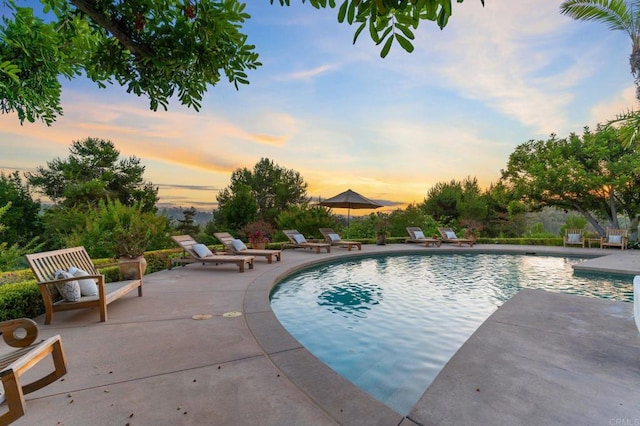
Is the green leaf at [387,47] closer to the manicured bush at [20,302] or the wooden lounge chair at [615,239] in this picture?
the manicured bush at [20,302]

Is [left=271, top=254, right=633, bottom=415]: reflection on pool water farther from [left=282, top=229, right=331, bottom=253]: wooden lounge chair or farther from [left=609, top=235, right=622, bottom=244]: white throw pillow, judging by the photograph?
[left=609, top=235, right=622, bottom=244]: white throw pillow

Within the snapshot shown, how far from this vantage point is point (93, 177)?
23.2 meters

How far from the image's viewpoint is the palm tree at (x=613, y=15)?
10766 millimetres

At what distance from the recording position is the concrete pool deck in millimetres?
1975

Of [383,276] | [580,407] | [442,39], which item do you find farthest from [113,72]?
[442,39]

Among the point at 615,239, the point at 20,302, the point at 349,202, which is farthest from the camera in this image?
the point at 615,239

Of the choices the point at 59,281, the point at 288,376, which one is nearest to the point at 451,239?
the point at 288,376

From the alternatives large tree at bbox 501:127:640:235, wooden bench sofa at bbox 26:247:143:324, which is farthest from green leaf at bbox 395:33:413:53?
large tree at bbox 501:127:640:235

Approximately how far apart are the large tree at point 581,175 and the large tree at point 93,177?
954 inches

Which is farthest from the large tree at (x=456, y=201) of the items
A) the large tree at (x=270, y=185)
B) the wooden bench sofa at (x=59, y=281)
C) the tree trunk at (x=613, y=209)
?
the wooden bench sofa at (x=59, y=281)

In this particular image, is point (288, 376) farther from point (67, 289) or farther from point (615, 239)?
point (615, 239)

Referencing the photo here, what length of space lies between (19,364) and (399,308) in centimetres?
472

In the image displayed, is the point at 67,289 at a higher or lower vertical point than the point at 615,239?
lower

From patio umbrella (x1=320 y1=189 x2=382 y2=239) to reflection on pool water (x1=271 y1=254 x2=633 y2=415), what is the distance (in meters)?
4.11
